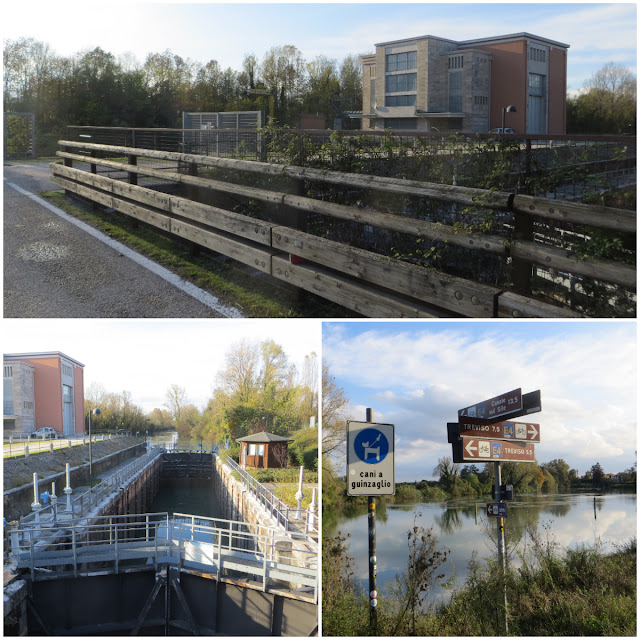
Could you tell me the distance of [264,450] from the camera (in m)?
6.81

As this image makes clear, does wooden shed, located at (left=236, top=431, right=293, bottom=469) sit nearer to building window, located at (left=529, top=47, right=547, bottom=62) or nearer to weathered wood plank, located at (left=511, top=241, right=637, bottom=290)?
weathered wood plank, located at (left=511, top=241, right=637, bottom=290)

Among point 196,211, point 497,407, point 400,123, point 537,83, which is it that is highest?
point 537,83

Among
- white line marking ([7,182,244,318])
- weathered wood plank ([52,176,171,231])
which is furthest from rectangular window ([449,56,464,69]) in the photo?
weathered wood plank ([52,176,171,231])

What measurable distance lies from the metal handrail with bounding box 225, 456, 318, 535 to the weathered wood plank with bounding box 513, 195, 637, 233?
130 inches

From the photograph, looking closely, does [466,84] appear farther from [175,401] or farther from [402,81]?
[175,401]

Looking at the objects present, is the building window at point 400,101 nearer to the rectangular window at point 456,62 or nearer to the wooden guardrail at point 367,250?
the rectangular window at point 456,62

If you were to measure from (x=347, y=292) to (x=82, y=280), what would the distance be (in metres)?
3.00

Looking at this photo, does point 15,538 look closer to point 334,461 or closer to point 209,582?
point 209,582

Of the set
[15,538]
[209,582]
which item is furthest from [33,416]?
[209,582]

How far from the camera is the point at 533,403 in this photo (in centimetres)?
419

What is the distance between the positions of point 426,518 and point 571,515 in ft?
5.59

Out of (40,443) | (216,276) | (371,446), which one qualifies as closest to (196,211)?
(216,276)

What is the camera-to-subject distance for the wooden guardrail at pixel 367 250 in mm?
3514

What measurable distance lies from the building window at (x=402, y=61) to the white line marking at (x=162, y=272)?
244 centimetres
